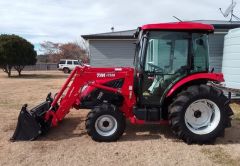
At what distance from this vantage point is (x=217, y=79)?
19.6 feet

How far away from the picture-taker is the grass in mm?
5033

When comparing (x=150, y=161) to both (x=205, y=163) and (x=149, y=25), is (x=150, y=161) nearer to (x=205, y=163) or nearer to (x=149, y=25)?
(x=205, y=163)

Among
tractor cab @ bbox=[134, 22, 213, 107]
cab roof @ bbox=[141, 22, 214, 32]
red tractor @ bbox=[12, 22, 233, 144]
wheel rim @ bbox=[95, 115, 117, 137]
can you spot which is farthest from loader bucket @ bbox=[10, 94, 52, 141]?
cab roof @ bbox=[141, 22, 214, 32]

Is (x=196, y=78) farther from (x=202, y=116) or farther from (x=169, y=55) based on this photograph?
(x=202, y=116)

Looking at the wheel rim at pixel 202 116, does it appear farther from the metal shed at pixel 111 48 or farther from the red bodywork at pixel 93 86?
the metal shed at pixel 111 48

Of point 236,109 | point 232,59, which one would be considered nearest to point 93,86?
point 236,109

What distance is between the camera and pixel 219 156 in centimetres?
530

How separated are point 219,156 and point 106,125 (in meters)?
2.15

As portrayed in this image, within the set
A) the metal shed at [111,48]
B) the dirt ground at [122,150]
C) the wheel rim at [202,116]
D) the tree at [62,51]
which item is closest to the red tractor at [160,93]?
the wheel rim at [202,116]

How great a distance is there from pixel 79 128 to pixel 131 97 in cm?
163

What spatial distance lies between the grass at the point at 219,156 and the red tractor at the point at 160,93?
0.35 metres

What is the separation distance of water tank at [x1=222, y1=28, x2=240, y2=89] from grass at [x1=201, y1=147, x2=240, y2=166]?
16.2ft

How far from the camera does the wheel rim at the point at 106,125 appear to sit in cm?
602

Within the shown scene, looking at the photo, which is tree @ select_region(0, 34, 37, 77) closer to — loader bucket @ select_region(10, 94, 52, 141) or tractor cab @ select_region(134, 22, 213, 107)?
loader bucket @ select_region(10, 94, 52, 141)
